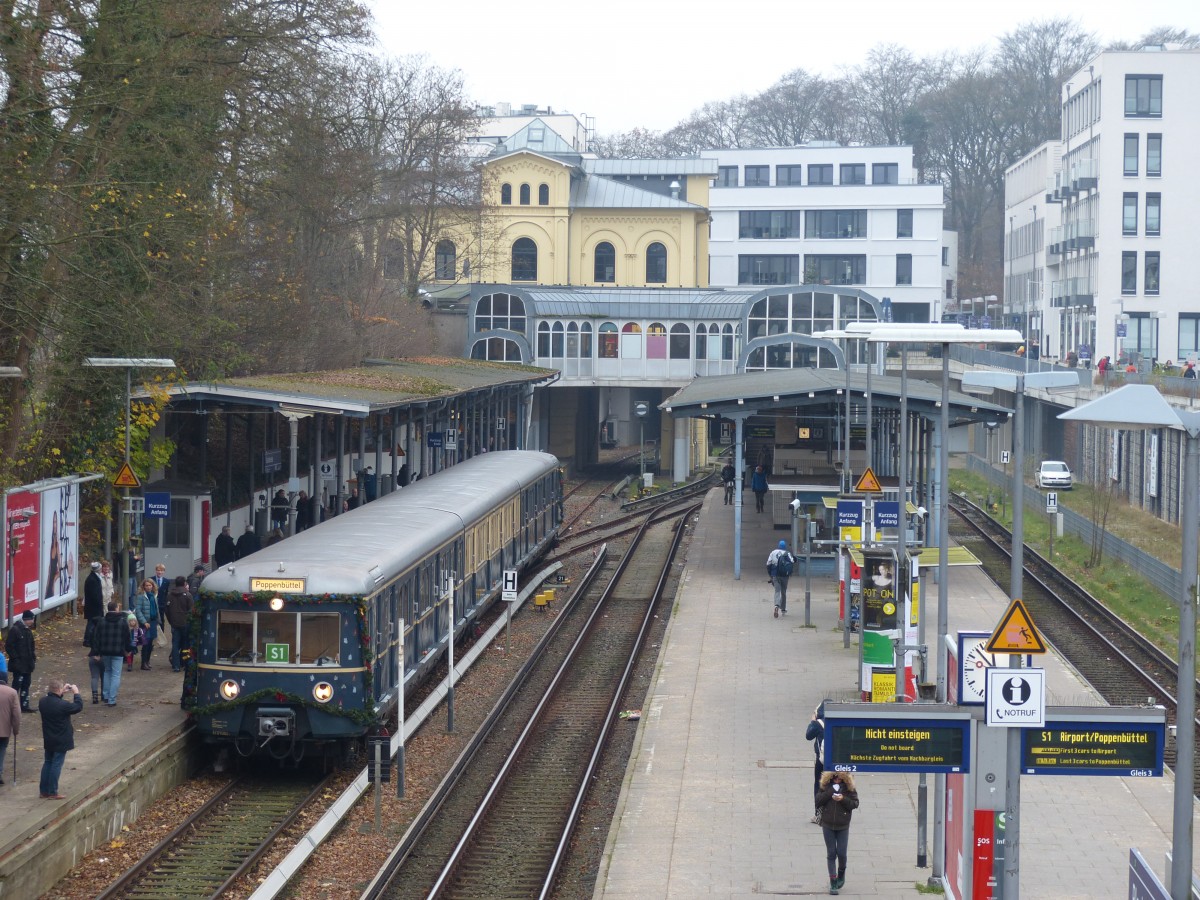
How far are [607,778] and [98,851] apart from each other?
19.5 feet

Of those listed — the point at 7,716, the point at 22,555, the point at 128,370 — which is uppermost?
the point at 128,370

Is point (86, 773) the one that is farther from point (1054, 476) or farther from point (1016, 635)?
point (1054, 476)

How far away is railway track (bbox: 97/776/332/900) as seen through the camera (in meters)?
13.1

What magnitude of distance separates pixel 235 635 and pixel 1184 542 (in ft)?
35.1

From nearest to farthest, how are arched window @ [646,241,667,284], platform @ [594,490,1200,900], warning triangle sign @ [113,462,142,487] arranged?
platform @ [594,490,1200,900] < warning triangle sign @ [113,462,142,487] < arched window @ [646,241,667,284]

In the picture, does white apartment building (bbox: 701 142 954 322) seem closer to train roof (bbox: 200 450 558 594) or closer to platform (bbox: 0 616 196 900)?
train roof (bbox: 200 450 558 594)

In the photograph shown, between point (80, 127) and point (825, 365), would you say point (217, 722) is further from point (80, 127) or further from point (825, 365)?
point (825, 365)

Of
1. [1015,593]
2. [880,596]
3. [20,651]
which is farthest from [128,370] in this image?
[1015,593]

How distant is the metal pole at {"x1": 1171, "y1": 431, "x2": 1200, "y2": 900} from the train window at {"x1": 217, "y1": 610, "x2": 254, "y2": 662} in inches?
403

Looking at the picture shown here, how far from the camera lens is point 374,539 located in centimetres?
1856

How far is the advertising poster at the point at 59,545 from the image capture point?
2128cm

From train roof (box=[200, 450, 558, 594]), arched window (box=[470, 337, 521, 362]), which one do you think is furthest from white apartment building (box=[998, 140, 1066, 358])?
train roof (box=[200, 450, 558, 594])

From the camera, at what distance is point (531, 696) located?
71.3ft

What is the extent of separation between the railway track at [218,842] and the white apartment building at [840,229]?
56.5 metres
